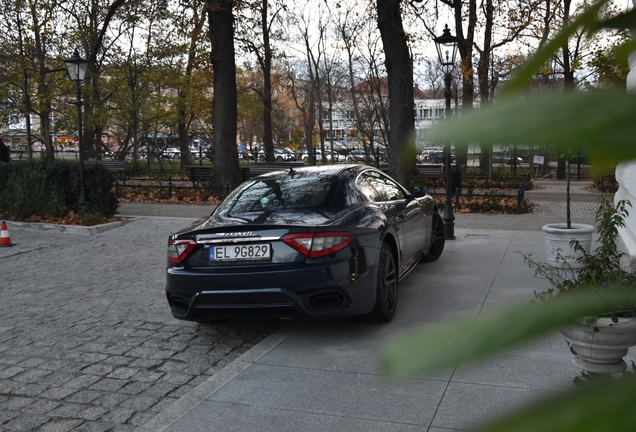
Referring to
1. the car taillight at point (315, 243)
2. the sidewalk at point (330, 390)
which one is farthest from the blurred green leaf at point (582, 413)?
the car taillight at point (315, 243)

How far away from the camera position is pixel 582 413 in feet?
0.80

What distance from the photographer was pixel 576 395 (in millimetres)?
263

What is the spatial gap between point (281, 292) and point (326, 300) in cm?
44

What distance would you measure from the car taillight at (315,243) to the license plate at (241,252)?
203 mm

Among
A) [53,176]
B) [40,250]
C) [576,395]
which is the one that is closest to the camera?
[576,395]

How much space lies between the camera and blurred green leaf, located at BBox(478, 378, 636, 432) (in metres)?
0.24

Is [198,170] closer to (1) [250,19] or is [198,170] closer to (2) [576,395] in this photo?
(1) [250,19]

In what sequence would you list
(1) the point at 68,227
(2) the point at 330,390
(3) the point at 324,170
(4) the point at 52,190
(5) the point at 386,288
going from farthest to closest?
1. (4) the point at 52,190
2. (1) the point at 68,227
3. (3) the point at 324,170
4. (5) the point at 386,288
5. (2) the point at 330,390

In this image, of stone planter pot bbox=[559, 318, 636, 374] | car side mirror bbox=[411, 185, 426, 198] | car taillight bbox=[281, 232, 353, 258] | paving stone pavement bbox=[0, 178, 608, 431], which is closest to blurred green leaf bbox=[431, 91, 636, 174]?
stone planter pot bbox=[559, 318, 636, 374]

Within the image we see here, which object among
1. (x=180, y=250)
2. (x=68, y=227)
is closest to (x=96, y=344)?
(x=180, y=250)

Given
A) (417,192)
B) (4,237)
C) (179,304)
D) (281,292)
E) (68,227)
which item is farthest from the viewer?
(68,227)

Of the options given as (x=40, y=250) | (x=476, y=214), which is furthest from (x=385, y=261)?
(x=476, y=214)

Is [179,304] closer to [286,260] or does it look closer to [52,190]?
[286,260]

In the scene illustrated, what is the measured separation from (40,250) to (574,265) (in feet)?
29.2
